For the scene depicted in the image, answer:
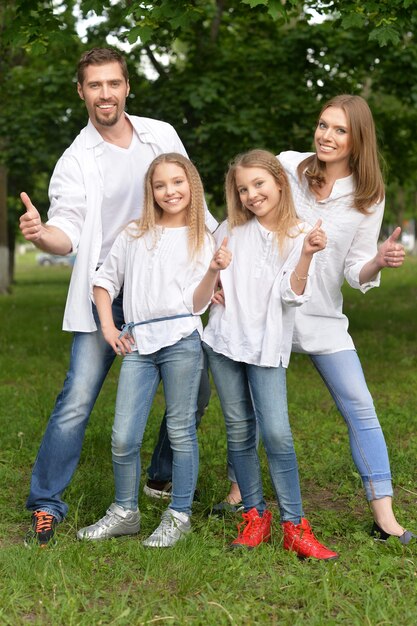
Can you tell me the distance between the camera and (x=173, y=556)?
3.86 metres

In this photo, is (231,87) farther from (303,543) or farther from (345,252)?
(303,543)

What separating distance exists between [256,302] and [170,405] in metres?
0.62

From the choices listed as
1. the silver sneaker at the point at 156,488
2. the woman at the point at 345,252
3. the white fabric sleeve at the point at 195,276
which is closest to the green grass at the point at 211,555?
the silver sneaker at the point at 156,488

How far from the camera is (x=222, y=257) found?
3771 mm

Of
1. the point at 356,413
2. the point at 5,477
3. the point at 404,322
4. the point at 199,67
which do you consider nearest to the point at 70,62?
the point at 199,67

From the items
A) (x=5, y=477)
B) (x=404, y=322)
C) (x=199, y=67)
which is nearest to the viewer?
(x=5, y=477)

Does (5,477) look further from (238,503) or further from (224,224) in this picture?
(224,224)

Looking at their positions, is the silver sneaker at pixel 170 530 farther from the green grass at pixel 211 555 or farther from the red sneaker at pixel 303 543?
the red sneaker at pixel 303 543

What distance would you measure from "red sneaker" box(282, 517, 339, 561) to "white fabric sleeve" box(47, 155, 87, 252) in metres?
1.60

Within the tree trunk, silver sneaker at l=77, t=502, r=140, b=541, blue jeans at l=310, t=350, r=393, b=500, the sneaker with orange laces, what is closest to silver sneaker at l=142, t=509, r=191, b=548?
silver sneaker at l=77, t=502, r=140, b=541

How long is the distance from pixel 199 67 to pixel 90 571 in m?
11.3

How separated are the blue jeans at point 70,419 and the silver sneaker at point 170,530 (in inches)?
19.9

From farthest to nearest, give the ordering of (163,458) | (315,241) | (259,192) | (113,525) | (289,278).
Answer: (163,458) < (113,525) < (259,192) < (289,278) < (315,241)

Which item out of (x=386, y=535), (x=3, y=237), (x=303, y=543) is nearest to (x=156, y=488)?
(x=303, y=543)
